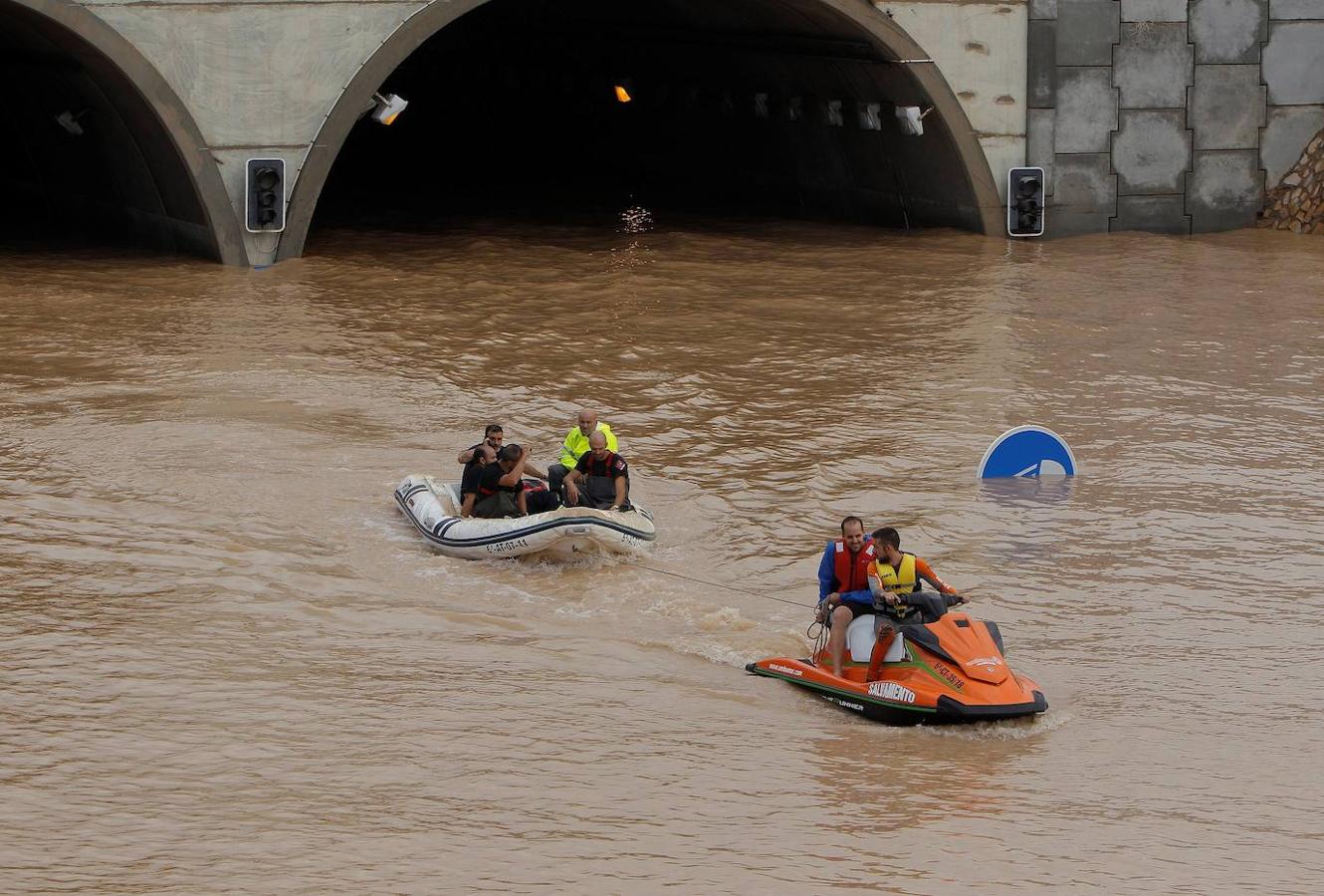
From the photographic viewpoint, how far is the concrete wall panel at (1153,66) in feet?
80.7

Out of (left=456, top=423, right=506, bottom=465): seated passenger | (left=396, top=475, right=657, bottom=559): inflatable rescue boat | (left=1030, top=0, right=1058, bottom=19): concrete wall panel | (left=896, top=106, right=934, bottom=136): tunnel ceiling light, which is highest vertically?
(left=1030, top=0, right=1058, bottom=19): concrete wall panel

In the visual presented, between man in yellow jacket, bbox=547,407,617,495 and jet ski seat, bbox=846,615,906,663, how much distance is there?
3263 mm

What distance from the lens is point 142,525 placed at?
44.0 feet

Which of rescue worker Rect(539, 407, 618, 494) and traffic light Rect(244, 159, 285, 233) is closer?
rescue worker Rect(539, 407, 618, 494)

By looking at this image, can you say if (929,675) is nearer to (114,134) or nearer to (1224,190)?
(114,134)

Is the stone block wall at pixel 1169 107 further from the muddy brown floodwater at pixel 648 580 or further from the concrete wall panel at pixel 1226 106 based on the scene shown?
the muddy brown floodwater at pixel 648 580

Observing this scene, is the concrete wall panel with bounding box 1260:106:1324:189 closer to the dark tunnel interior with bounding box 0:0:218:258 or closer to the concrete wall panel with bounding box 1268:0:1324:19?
the concrete wall panel with bounding box 1268:0:1324:19

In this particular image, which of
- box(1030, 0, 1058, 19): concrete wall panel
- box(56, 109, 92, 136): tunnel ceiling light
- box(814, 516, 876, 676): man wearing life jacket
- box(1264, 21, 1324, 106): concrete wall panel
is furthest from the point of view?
box(1264, 21, 1324, 106): concrete wall panel

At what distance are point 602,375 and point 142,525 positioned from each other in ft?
19.1

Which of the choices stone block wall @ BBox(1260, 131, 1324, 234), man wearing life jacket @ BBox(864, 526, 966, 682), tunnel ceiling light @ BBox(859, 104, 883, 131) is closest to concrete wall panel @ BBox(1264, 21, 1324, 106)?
stone block wall @ BBox(1260, 131, 1324, 234)

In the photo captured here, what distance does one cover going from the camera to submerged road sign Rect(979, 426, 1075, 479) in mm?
14703

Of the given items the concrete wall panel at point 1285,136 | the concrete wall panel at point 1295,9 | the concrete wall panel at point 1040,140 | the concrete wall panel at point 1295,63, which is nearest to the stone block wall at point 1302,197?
the concrete wall panel at point 1285,136

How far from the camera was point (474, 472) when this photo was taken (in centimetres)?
1388

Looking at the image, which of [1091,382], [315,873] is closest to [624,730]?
[315,873]
